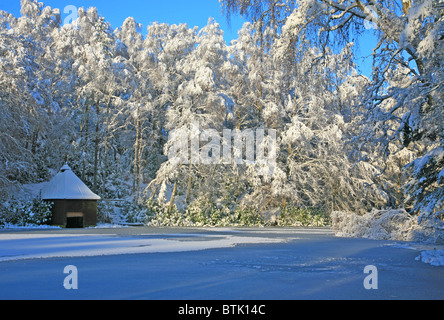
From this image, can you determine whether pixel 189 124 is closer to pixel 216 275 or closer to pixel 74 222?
pixel 74 222

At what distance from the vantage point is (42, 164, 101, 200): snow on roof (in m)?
20.8

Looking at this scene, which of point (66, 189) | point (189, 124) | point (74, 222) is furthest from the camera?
point (189, 124)

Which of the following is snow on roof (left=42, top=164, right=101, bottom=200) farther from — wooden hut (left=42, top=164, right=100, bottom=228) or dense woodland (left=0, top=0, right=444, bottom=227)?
dense woodland (left=0, top=0, right=444, bottom=227)

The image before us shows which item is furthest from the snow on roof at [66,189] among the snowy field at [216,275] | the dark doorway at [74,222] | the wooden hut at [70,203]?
the snowy field at [216,275]

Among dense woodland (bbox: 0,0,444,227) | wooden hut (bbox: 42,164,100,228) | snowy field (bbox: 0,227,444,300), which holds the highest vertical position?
dense woodland (bbox: 0,0,444,227)

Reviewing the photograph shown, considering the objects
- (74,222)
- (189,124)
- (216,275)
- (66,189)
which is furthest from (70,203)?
(216,275)

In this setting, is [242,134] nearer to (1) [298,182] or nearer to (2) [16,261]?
(1) [298,182]

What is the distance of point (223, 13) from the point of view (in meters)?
9.62

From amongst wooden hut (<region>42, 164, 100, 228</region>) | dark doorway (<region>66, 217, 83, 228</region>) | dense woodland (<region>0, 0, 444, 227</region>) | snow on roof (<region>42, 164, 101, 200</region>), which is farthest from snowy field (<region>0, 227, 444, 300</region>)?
snow on roof (<region>42, 164, 101, 200</region>)

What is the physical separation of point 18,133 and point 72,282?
18736 mm

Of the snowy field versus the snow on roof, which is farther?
the snow on roof

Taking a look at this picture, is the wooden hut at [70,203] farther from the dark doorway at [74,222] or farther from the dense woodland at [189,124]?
the dense woodland at [189,124]

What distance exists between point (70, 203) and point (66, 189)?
768mm

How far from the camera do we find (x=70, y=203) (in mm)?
20859
